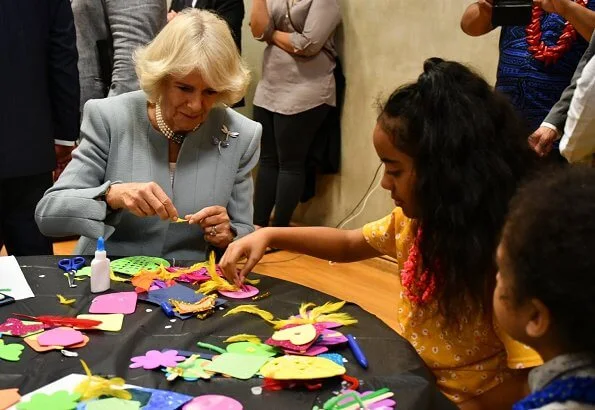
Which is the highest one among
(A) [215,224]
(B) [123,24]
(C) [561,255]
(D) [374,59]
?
(B) [123,24]

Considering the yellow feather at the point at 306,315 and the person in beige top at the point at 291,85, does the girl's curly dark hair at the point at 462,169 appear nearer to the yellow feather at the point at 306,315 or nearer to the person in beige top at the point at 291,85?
the yellow feather at the point at 306,315

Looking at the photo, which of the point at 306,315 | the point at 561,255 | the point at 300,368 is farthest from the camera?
the point at 306,315

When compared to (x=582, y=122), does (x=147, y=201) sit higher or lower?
lower

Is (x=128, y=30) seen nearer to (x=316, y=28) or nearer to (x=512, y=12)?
(x=316, y=28)

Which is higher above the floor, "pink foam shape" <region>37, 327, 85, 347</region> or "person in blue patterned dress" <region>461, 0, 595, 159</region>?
"person in blue patterned dress" <region>461, 0, 595, 159</region>

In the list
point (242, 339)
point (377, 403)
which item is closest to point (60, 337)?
point (242, 339)

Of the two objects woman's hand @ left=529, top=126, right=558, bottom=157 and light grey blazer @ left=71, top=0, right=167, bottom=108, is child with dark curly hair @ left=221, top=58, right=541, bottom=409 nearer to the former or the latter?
woman's hand @ left=529, top=126, right=558, bottom=157

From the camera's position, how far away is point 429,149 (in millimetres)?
1229

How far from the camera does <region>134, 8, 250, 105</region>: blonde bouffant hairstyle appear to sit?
1.76 m

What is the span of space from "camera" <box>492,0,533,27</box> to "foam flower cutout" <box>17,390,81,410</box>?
68.7 inches

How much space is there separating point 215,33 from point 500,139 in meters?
0.90

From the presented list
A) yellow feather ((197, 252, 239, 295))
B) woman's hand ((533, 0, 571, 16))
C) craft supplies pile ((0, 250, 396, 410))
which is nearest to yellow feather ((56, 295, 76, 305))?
craft supplies pile ((0, 250, 396, 410))

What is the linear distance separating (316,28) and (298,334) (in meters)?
2.47

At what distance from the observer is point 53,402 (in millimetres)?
946
